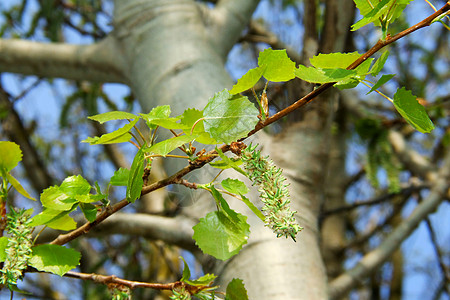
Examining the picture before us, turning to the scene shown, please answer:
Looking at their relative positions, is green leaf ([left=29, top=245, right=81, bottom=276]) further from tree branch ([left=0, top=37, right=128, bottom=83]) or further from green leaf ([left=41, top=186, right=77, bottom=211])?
tree branch ([left=0, top=37, right=128, bottom=83])

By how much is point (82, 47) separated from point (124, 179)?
2.42ft

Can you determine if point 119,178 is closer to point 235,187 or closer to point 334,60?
point 235,187

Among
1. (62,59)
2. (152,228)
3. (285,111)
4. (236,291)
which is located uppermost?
(62,59)

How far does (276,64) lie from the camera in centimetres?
36

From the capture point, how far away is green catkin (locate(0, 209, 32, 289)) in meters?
0.38

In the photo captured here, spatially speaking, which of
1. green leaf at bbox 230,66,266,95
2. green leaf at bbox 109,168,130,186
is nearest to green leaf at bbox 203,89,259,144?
green leaf at bbox 230,66,266,95

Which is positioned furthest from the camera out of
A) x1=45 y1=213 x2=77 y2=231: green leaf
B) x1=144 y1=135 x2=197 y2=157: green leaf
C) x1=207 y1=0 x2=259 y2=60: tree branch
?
x1=207 y1=0 x2=259 y2=60: tree branch

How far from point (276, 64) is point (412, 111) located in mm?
117

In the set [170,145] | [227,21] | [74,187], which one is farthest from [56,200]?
[227,21]

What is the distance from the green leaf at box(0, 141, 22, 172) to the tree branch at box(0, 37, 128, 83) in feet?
1.92

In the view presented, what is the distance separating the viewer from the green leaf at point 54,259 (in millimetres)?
411

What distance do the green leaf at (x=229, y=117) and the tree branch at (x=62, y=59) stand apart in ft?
2.28

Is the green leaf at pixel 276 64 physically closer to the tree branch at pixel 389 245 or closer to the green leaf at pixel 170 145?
the green leaf at pixel 170 145

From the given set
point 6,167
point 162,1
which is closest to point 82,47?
point 162,1
